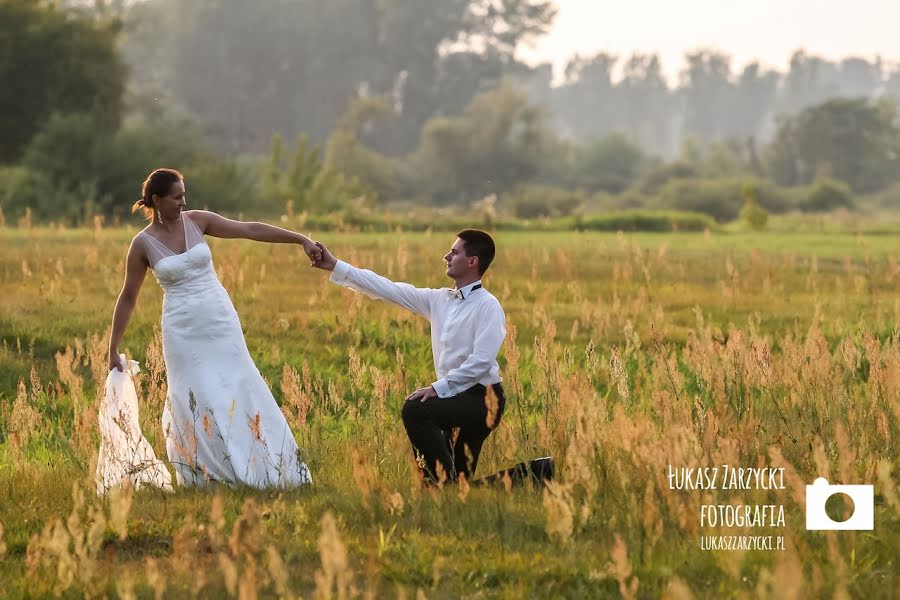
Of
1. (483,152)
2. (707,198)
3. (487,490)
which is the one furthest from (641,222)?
(483,152)

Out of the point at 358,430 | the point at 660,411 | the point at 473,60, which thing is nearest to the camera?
the point at 660,411

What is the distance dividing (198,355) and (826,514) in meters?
3.48

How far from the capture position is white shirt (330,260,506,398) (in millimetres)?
6336

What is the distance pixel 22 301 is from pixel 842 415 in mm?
8854

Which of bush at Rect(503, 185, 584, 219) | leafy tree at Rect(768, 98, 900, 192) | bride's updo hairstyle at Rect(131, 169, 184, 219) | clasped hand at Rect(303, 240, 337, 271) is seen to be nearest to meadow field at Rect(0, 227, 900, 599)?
clasped hand at Rect(303, 240, 337, 271)

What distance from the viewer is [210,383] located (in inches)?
274

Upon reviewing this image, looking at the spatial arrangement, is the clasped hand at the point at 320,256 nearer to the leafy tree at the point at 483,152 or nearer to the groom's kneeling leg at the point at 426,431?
the groom's kneeling leg at the point at 426,431

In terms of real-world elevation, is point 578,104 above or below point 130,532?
above

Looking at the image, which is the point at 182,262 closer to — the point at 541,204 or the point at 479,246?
the point at 479,246

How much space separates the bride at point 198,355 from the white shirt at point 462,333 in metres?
0.98

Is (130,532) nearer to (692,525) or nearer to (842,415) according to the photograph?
(692,525)

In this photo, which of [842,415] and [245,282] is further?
[245,282]

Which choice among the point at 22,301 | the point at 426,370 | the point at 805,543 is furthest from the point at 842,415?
the point at 22,301

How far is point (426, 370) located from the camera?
1010cm
